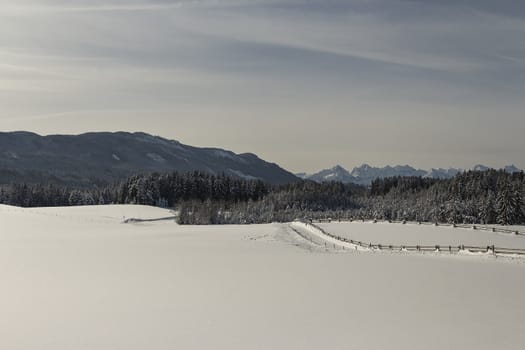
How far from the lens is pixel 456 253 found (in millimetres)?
46812

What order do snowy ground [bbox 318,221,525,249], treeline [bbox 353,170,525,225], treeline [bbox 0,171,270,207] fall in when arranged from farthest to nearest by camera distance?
treeline [bbox 0,171,270,207], treeline [bbox 353,170,525,225], snowy ground [bbox 318,221,525,249]

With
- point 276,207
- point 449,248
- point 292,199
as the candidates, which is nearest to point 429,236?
point 449,248

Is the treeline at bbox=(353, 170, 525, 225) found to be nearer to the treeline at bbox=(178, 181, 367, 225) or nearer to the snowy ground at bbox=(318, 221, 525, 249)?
the treeline at bbox=(178, 181, 367, 225)

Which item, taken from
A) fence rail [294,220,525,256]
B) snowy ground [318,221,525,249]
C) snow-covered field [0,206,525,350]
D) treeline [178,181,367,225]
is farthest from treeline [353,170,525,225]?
snow-covered field [0,206,525,350]

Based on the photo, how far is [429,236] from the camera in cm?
6588

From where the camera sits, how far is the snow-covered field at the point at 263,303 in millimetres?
18688

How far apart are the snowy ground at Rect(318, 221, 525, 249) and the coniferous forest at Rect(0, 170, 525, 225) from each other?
114 ft

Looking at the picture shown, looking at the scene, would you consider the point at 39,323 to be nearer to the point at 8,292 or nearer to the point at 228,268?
the point at 8,292

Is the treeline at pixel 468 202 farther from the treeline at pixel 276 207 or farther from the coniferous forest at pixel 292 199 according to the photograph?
the treeline at pixel 276 207

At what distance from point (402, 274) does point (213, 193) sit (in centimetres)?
14196

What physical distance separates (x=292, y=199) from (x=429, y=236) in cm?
10703

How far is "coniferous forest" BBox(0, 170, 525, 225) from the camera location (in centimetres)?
11483

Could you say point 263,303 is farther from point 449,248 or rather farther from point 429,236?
point 429,236

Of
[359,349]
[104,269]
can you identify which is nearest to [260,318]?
[359,349]
